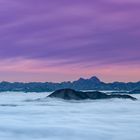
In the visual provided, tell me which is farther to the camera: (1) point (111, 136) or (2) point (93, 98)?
(2) point (93, 98)

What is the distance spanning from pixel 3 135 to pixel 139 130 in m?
6.14

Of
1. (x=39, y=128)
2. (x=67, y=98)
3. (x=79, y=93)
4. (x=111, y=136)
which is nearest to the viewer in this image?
(x=111, y=136)

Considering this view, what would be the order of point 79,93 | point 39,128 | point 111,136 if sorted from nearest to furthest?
1. point 111,136
2. point 39,128
3. point 79,93

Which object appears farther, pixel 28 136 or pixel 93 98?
pixel 93 98

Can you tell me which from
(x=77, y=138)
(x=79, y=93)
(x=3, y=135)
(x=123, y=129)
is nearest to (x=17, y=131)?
(x=3, y=135)

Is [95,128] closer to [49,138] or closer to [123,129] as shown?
[123,129]

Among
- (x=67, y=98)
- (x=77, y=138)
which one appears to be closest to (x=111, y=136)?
(x=77, y=138)

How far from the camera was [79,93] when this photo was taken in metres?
63.7

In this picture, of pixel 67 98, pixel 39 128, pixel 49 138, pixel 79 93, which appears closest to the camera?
pixel 49 138

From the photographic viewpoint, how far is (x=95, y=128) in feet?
62.8

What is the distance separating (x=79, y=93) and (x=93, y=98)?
8.63 ft

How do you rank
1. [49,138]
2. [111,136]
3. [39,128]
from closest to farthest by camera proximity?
[49,138] → [111,136] → [39,128]

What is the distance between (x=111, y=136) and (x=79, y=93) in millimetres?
46711

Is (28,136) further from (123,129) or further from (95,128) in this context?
(123,129)
